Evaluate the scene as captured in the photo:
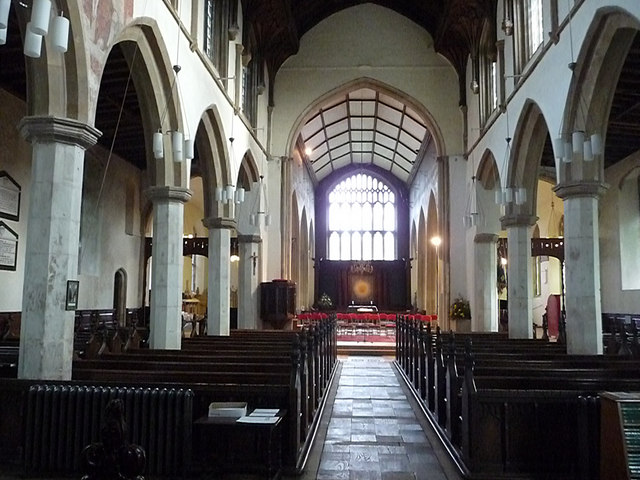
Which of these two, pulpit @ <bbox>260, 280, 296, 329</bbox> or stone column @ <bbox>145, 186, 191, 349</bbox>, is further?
pulpit @ <bbox>260, 280, 296, 329</bbox>

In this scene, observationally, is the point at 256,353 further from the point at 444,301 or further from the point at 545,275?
the point at 545,275

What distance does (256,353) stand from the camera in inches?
287

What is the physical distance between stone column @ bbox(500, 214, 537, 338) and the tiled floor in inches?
160

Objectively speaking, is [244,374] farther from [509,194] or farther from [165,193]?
[509,194]

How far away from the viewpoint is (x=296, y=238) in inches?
961

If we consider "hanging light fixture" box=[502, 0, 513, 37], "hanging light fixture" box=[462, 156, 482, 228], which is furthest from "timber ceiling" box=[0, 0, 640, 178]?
"hanging light fixture" box=[462, 156, 482, 228]

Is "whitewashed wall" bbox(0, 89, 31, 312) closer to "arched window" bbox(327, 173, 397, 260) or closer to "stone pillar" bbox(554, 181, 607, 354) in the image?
"stone pillar" bbox(554, 181, 607, 354)

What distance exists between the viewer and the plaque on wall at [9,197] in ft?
34.3

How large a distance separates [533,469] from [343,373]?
6799 millimetres

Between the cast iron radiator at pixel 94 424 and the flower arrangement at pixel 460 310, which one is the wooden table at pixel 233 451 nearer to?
the cast iron radiator at pixel 94 424

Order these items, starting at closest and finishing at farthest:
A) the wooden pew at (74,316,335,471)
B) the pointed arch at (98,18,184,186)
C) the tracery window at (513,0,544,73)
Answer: the wooden pew at (74,316,335,471) < the pointed arch at (98,18,184,186) < the tracery window at (513,0,544,73)

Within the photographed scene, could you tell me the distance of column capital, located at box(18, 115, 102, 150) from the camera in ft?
18.4

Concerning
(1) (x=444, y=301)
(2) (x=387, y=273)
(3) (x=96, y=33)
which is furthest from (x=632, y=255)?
(2) (x=387, y=273)

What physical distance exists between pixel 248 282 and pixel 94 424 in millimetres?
11057
